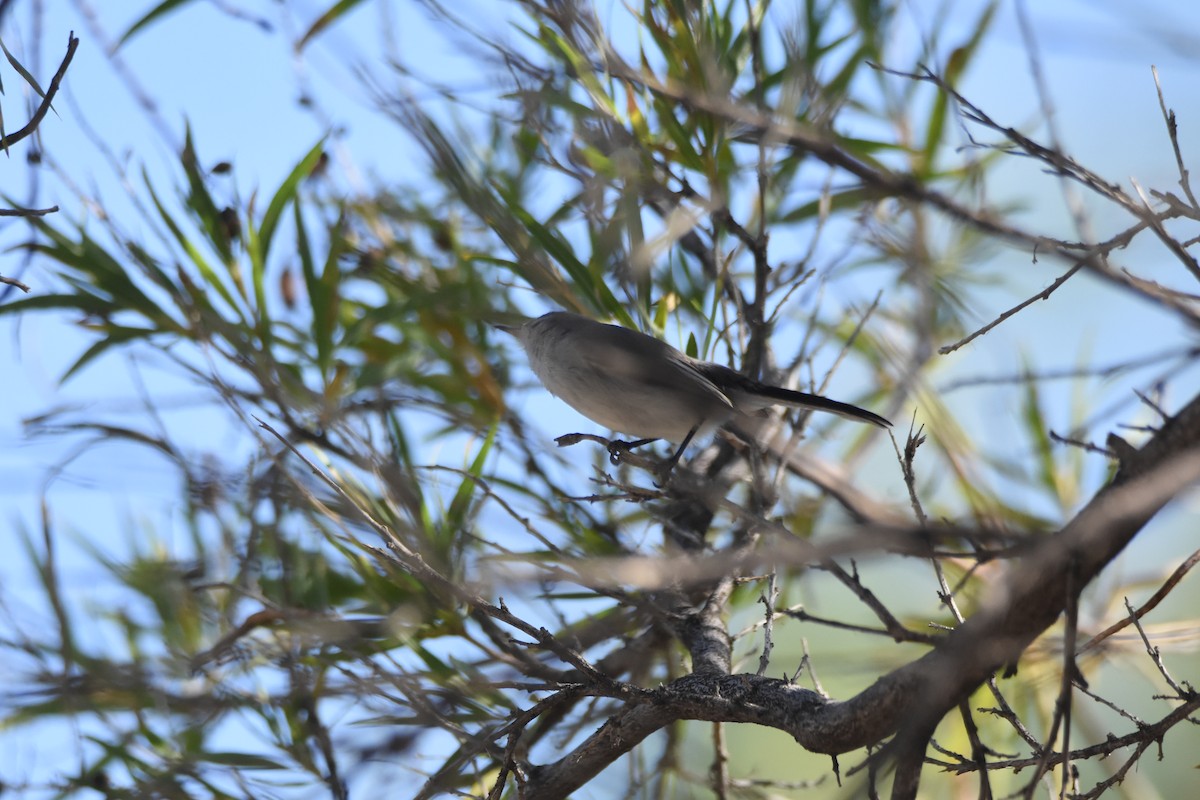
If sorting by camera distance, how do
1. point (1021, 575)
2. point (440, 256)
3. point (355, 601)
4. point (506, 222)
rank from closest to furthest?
point (1021, 575), point (506, 222), point (355, 601), point (440, 256)

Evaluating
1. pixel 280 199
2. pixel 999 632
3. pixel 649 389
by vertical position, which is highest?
pixel 280 199

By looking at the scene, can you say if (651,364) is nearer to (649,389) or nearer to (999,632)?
(649,389)

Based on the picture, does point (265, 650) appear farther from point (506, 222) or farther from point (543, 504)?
point (506, 222)

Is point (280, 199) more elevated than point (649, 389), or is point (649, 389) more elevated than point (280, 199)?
point (280, 199)

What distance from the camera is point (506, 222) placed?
4.25ft

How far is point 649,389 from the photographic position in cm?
240

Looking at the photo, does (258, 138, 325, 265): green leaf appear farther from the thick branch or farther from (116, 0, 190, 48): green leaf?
the thick branch

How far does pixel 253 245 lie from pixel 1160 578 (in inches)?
97.1

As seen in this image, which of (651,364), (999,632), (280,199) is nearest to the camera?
(999,632)

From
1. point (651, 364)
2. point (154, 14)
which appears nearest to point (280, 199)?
point (154, 14)

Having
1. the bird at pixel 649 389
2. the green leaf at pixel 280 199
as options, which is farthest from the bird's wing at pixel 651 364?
the green leaf at pixel 280 199

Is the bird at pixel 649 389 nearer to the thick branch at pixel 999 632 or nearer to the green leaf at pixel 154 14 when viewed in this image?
the thick branch at pixel 999 632

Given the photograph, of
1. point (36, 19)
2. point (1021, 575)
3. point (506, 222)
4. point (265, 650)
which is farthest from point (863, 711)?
point (36, 19)

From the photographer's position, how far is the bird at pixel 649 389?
2.36m
